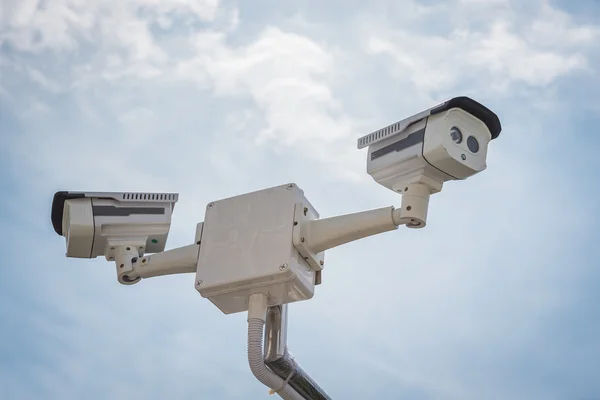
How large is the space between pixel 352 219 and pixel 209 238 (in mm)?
714

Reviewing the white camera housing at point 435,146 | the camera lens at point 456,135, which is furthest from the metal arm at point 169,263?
the camera lens at point 456,135

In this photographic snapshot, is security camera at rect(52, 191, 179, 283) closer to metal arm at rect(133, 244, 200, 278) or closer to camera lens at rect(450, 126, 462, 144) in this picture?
metal arm at rect(133, 244, 200, 278)

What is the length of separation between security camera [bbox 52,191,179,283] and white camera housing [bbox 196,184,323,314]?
0.45 meters

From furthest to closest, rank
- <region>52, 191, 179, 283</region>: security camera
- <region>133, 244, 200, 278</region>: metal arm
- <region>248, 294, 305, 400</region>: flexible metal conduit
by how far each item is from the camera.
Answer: <region>52, 191, 179, 283</region>: security camera, <region>133, 244, 200, 278</region>: metal arm, <region>248, 294, 305, 400</region>: flexible metal conduit

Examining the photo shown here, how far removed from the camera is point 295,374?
17.7ft

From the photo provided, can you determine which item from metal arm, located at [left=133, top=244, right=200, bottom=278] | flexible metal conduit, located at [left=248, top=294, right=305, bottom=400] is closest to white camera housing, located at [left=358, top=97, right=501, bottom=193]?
flexible metal conduit, located at [left=248, top=294, right=305, bottom=400]

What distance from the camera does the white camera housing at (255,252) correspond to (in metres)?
5.45

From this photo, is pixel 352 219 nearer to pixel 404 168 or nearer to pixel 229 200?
pixel 404 168

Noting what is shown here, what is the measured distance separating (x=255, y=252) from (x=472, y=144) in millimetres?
1031

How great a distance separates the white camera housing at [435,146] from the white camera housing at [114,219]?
1.18 m

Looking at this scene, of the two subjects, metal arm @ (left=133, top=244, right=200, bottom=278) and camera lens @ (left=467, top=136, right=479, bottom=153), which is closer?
camera lens @ (left=467, top=136, right=479, bottom=153)

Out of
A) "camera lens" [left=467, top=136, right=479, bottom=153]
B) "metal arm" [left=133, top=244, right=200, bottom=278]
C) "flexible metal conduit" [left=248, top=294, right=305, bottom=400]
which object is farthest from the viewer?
"metal arm" [left=133, top=244, right=200, bottom=278]

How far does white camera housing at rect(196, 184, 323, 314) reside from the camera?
17.9 ft

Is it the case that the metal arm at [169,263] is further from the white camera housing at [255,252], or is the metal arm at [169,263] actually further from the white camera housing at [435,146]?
the white camera housing at [435,146]
